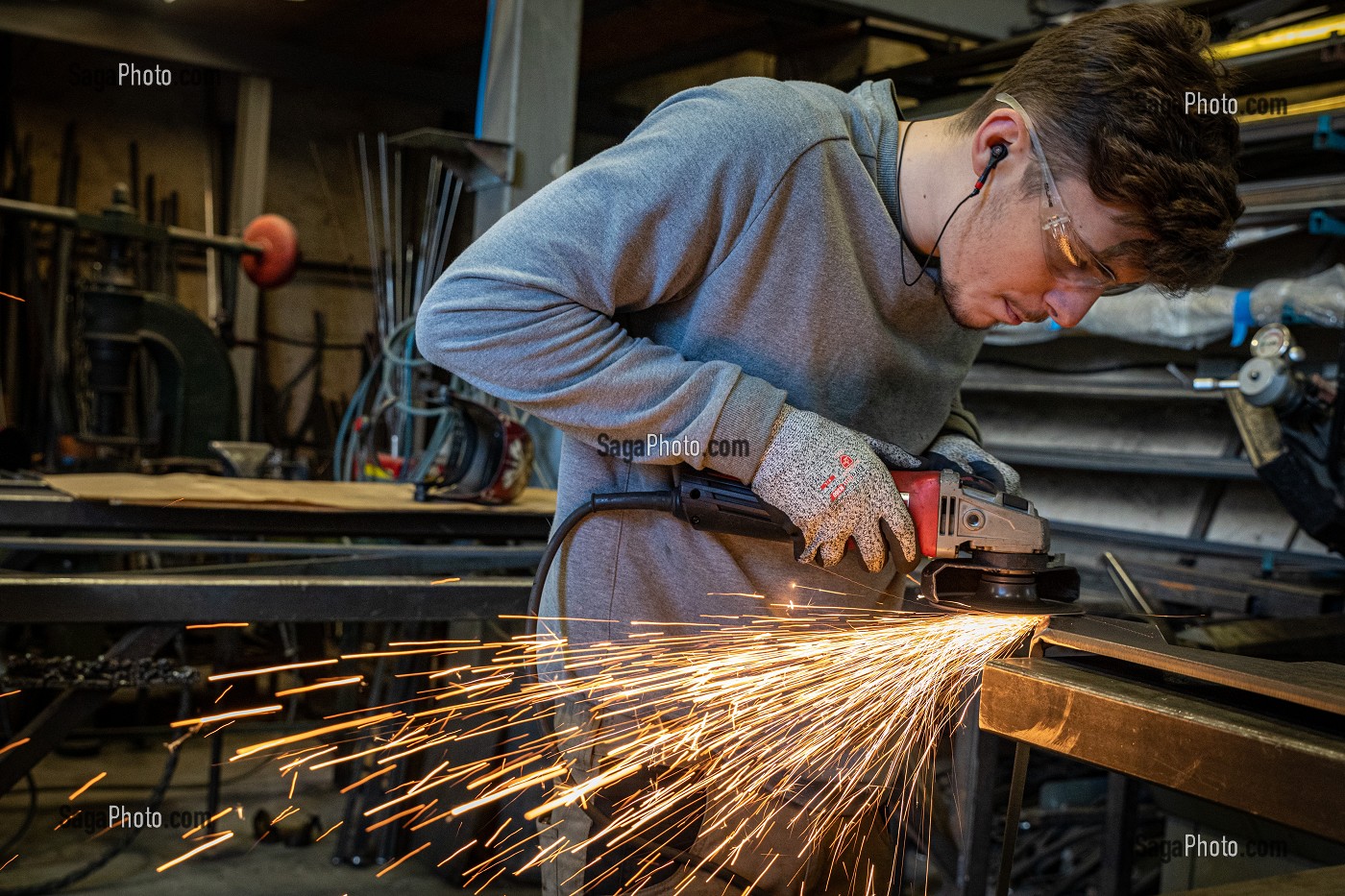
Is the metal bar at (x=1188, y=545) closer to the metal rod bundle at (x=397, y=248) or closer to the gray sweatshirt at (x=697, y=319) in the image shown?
the gray sweatshirt at (x=697, y=319)

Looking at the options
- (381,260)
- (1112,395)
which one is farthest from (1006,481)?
(381,260)

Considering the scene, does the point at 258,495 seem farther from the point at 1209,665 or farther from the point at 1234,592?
the point at 1234,592

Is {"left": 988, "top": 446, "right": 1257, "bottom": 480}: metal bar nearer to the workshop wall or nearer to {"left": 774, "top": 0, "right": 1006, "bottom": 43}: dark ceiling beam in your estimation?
{"left": 774, "top": 0, "right": 1006, "bottom": 43}: dark ceiling beam

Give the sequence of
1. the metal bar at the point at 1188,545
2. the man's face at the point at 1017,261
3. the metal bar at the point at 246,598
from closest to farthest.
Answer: the man's face at the point at 1017,261 < the metal bar at the point at 246,598 < the metal bar at the point at 1188,545

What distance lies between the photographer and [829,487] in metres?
1.40

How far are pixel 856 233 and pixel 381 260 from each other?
303 inches

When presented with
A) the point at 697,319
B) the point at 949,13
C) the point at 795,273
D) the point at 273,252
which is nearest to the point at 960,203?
the point at 795,273

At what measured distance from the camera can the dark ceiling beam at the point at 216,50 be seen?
20.1 ft

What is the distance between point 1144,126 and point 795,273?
0.46 m

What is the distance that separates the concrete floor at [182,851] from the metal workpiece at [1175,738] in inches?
109

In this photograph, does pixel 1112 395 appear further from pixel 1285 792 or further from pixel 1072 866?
pixel 1285 792

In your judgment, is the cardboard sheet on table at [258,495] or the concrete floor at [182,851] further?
the concrete floor at [182,851]

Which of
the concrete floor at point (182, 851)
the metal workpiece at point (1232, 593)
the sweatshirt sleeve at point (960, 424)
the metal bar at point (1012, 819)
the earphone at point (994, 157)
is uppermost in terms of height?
the earphone at point (994, 157)

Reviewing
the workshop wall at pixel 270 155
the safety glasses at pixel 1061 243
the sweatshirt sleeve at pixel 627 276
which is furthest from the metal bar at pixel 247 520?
the workshop wall at pixel 270 155
